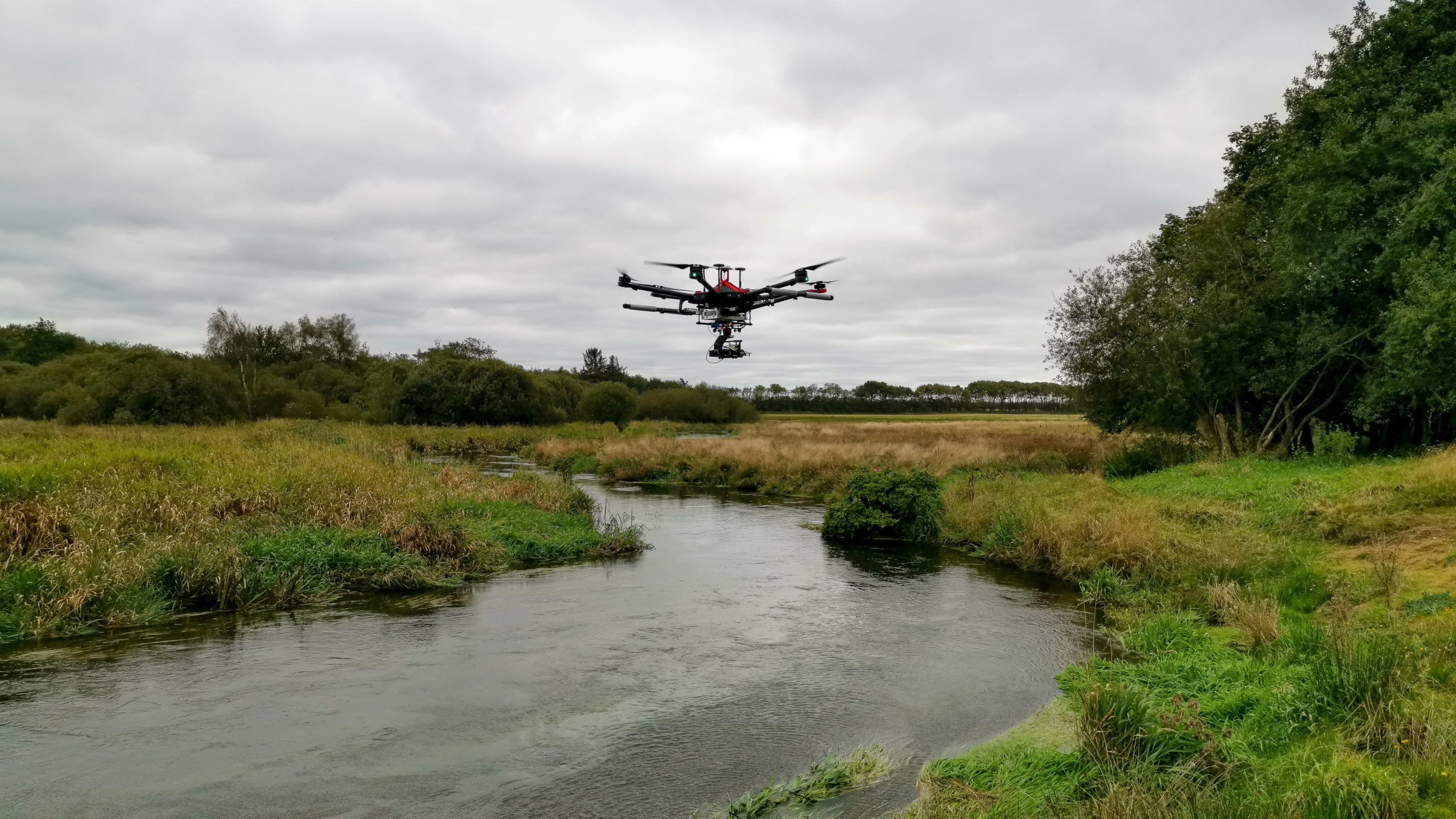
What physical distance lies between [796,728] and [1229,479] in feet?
55.1

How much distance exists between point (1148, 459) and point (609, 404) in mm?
53467

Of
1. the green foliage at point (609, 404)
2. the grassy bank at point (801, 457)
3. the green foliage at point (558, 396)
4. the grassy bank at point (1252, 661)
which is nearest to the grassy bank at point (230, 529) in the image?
the grassy bank at point (1252, 661)

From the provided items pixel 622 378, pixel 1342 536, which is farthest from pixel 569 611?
pixel 622 378

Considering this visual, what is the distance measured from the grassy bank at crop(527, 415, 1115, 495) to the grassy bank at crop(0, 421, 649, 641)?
1167 centimetres

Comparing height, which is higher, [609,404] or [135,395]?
[135,395]

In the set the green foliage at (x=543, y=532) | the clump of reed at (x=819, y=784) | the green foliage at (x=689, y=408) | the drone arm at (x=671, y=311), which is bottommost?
the clump of reed at (x=819, y=784)

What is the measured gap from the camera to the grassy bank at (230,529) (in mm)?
12008

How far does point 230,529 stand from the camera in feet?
48.3

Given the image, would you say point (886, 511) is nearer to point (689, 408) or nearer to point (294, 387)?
point (294, 387)

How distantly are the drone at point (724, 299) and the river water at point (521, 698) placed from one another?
792 inches

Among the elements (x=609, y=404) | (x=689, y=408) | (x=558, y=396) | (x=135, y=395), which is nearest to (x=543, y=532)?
(x=135, y=395)

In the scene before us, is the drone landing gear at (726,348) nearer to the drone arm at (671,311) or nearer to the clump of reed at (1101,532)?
the drone arm at (671,311)

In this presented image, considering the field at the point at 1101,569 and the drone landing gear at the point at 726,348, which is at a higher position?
the drone landing gear at the point at 726,348

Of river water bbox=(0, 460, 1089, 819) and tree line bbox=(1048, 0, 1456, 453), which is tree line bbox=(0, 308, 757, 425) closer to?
river water bbox=(0, 460, 1089, 819)
